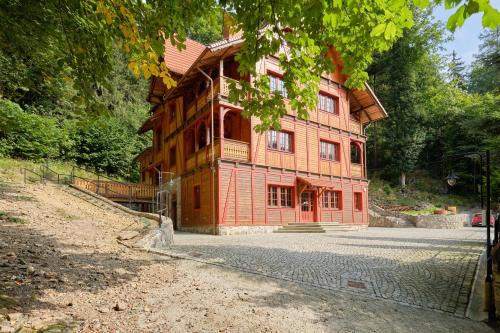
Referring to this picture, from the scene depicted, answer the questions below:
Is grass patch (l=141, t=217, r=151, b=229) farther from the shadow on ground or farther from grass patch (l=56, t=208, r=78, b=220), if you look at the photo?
the shadow on ground

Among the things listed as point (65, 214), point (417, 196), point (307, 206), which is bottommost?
point (307, 206)

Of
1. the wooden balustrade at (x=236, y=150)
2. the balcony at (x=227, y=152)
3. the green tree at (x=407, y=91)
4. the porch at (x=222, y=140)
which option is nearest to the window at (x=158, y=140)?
the porch at (x=222, y=140)

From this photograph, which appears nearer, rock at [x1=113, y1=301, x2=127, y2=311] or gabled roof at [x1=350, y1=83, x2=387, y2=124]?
rock at [x1=113, y1=301, x2=127, y2=311]

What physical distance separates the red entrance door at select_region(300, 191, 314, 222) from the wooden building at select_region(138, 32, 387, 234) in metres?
0.06

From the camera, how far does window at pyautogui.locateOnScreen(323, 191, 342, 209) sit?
2061 cm

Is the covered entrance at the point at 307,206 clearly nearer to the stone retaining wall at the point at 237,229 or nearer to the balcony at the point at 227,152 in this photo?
the stone retaining wall at the point at 237,229

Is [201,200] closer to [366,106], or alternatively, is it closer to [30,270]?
[30,270]

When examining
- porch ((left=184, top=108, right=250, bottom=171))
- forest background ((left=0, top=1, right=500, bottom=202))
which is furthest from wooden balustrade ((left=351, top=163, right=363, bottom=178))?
forest background ((left=0, top=1, right=500, bottom=202))

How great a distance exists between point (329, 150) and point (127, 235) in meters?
14.9

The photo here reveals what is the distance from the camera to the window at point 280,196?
58.5 feet

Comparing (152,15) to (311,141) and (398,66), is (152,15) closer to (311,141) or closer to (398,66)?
(311,141)

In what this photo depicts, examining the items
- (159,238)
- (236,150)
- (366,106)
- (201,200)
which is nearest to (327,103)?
(366,106)

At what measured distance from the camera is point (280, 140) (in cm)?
1866

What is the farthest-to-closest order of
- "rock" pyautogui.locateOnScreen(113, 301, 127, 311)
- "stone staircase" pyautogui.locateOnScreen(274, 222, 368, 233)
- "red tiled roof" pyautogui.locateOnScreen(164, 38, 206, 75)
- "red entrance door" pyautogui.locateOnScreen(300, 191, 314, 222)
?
"red tiled roof" pyautogui.locateOnScreen(164, 38, 206, 75)
"red entrance door" pyautogui.locateOnScreen(300, 191, 314, 222)
"stone staircase" pyautogui.locateOnScreen(274, 222, 368, 233)
"rock" pyautogui.locateOnScreen(113, 301, 127, 311)
